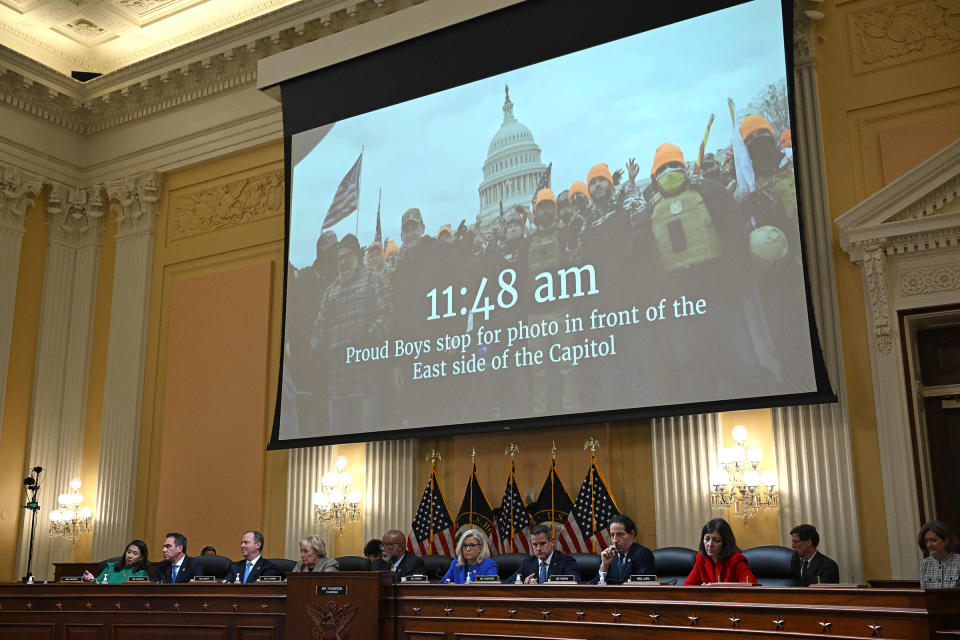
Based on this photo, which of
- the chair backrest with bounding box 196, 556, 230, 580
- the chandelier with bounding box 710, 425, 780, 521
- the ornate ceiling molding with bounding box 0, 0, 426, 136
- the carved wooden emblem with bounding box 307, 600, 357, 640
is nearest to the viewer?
the carved wooden emblem with bounding box 307, 600, 357, 640

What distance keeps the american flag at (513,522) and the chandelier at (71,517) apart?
208 inches

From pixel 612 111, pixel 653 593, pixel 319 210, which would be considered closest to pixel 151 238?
pixel 319 210

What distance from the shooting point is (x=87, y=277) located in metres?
11.9

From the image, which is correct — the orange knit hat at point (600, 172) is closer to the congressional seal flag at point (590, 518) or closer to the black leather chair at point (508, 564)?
the congressional seal flag at point (590, 518)

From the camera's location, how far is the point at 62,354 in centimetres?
1156

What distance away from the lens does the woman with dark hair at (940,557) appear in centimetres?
552

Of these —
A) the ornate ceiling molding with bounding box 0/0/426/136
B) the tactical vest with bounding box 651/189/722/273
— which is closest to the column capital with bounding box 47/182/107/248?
the ornate ceiling molding with bounding box 0/0/426/136

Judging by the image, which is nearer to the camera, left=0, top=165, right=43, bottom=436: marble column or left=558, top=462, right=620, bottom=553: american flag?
left=558, top=462, right=620, bottom=553: american flag

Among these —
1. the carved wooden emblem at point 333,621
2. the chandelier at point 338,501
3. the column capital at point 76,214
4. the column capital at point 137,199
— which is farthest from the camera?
the column capital at point 76,214

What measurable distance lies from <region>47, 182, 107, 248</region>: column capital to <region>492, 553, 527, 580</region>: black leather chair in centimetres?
722

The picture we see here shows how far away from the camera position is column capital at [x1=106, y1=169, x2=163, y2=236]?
11.6 meters

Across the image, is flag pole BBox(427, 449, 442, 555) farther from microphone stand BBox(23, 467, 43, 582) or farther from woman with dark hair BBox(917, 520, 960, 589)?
woman with dark hair BBox(917, 520, 960, 589)

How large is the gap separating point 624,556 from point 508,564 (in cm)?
138

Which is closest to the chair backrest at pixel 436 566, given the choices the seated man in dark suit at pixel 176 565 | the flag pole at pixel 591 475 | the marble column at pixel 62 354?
the flag pole at pixel 591 475
